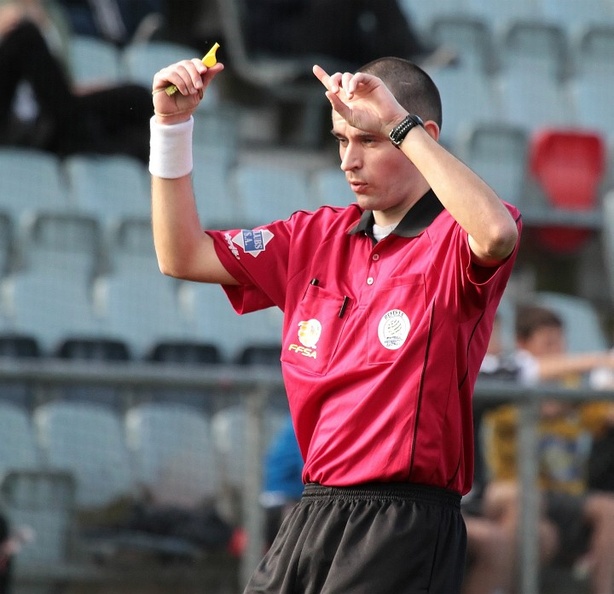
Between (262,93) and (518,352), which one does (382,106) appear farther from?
(262,93)

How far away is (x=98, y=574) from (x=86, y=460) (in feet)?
1.43

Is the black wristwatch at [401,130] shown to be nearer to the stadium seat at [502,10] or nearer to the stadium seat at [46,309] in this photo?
the stadium seat at [46,309]

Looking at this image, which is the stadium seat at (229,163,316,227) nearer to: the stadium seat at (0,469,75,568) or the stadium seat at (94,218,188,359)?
the stadium seat at (94,218,188,359)

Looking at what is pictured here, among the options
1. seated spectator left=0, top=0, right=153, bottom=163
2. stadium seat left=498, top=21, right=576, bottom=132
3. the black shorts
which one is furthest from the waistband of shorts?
stadium seat left=498, top=21, right=576, bottom=132

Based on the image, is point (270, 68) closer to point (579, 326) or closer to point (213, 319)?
point (213, 319)

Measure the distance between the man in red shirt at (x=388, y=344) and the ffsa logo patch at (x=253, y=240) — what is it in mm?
140

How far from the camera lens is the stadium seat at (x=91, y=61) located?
29.4ft

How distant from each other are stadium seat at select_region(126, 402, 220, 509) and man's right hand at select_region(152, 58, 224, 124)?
2.41 meters

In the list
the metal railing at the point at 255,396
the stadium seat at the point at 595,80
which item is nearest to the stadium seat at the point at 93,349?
the metal railing at the point at 255,396

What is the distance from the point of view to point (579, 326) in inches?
319

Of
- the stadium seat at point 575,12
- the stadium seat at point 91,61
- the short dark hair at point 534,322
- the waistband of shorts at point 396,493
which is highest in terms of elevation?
the stadium seat at point 575,12

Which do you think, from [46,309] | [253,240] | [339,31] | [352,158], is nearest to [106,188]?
[46,309]

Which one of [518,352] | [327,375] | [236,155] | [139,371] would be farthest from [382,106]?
[236,155]

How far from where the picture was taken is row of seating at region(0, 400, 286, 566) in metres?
5.12
